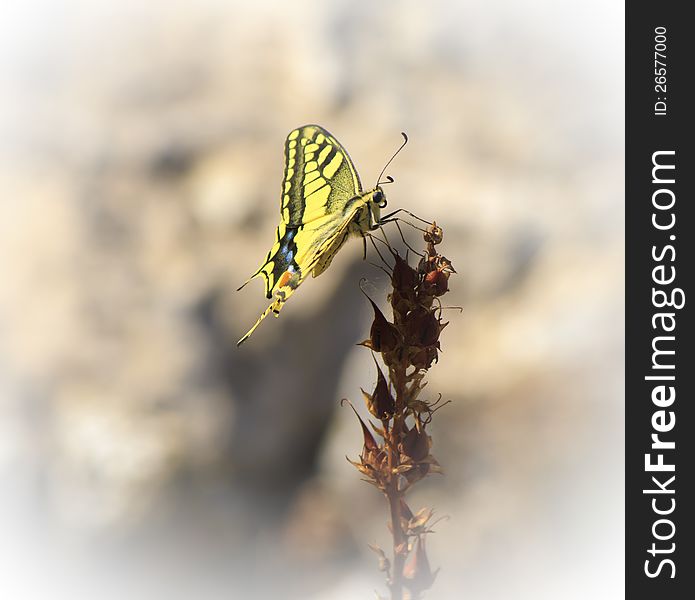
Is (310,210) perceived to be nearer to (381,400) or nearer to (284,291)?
(284,291)

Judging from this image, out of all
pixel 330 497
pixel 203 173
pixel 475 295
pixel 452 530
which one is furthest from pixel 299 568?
pixel 203 173

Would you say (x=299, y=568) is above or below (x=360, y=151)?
below

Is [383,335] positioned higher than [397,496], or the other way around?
[383,335]

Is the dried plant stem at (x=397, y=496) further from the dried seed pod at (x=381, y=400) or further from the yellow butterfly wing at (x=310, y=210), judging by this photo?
the yellow butterfly wing at (x=310, y=210)

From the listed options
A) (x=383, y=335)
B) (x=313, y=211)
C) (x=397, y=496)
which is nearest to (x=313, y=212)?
(x=313, y=211)

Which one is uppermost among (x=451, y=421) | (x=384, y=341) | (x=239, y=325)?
(x=239, y=325)

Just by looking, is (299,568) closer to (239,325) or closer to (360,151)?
(239,325)

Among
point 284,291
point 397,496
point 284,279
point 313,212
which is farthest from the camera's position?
point 313,212

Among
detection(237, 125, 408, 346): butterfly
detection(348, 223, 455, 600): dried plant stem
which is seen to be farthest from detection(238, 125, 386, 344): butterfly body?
detection(348, 223, 455, 600): dried plant stem
